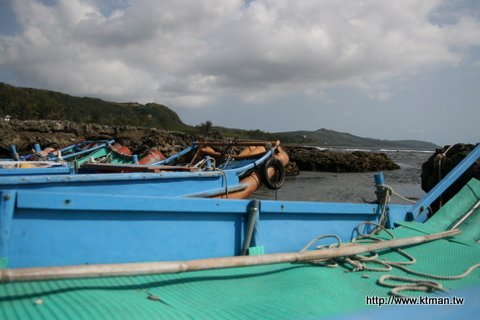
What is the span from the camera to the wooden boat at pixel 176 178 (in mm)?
5348

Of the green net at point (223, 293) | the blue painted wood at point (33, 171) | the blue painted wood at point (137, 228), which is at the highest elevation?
the blue painted wood at point (33, 171)

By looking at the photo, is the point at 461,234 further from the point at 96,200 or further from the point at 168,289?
the point at 96,200

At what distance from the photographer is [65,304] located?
2027 millimetres

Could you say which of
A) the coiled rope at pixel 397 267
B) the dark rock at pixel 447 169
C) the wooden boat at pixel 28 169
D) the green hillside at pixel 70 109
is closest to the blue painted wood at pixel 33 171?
the wooden boat at pixel 28 169

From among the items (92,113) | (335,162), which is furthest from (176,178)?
(92,113)

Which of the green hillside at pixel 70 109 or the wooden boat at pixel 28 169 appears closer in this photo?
the wooden boat at pixel 28 169

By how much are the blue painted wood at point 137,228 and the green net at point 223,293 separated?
1.23 feet

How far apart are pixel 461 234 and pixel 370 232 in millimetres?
1103

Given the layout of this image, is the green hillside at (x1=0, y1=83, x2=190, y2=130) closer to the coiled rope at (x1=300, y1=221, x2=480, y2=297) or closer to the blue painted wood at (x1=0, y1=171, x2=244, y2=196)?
the blue painted wood at (x1=0, y1=171, x2=244, y2=196)

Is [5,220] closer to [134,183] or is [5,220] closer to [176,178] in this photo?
[134,183]

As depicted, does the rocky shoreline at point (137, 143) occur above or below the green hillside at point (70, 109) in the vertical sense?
below

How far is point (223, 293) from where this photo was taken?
262cm

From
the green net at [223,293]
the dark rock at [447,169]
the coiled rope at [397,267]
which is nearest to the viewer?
the green net at [223,293]

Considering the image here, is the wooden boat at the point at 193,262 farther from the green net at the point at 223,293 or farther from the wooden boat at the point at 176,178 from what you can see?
the wooden boat at the point at 176,178
